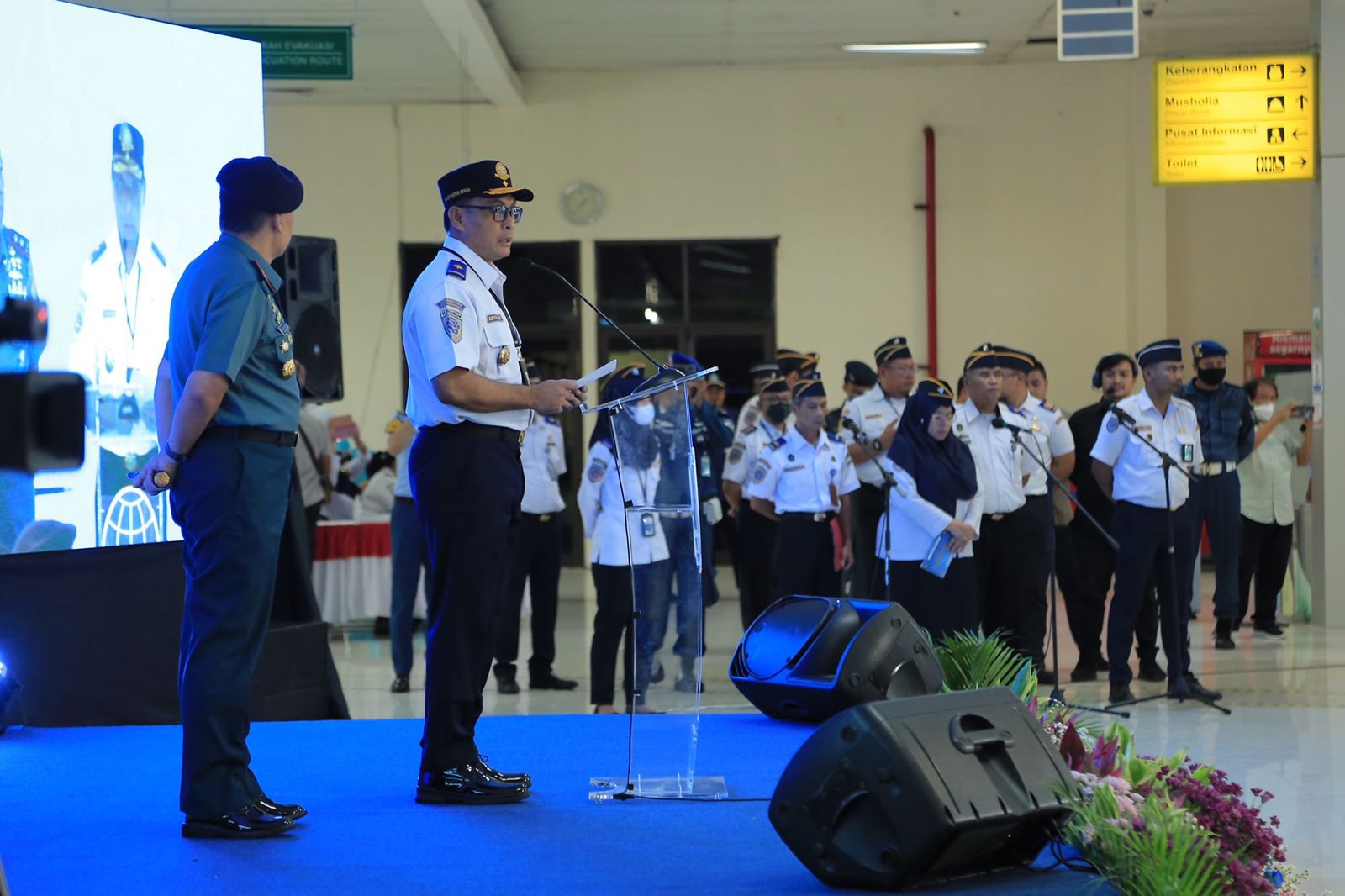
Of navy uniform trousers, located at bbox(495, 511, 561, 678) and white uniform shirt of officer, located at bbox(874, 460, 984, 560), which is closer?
white uniform shirt of officer, located at bbox(874, 460, 984, 560)

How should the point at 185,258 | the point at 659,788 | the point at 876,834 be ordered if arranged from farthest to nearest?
the point at 185,258
the point at 659,788
the point at 876,834

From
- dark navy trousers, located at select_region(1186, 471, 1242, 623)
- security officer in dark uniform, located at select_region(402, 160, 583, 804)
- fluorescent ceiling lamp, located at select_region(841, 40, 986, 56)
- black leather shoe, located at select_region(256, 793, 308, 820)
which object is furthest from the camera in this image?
fluorescent ceiling lamp, located at select_region(841, 40, 986, 56)

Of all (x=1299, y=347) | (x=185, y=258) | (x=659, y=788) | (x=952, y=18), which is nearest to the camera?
(x=659, y=788)

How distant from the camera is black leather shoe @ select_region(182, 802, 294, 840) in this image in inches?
109

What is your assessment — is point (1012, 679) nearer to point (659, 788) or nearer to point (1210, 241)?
point (659, 788)

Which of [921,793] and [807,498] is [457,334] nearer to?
[921,793]

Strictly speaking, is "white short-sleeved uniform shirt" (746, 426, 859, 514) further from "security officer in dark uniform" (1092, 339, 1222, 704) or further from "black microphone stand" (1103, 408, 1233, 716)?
"black microphone stand" (1103, 408, 1233, 716)

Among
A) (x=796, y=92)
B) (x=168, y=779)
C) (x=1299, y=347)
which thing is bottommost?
(x=168, y=779)

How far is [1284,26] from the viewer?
11664mm

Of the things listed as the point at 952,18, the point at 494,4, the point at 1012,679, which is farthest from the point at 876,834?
the point at 952,18

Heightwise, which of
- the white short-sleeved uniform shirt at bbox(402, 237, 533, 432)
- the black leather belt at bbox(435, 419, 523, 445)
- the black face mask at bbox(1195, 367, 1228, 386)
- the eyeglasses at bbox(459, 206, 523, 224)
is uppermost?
the eyeglasses at bbox(459, 206, 523, 224)

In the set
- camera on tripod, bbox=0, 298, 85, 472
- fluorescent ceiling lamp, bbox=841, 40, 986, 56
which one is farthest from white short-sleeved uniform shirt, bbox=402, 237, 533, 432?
fluorescent ceiling lamp, bbox=841, 40, 986, 56

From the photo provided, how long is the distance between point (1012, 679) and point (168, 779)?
7.46 feet

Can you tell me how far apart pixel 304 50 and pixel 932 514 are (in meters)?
6.27
